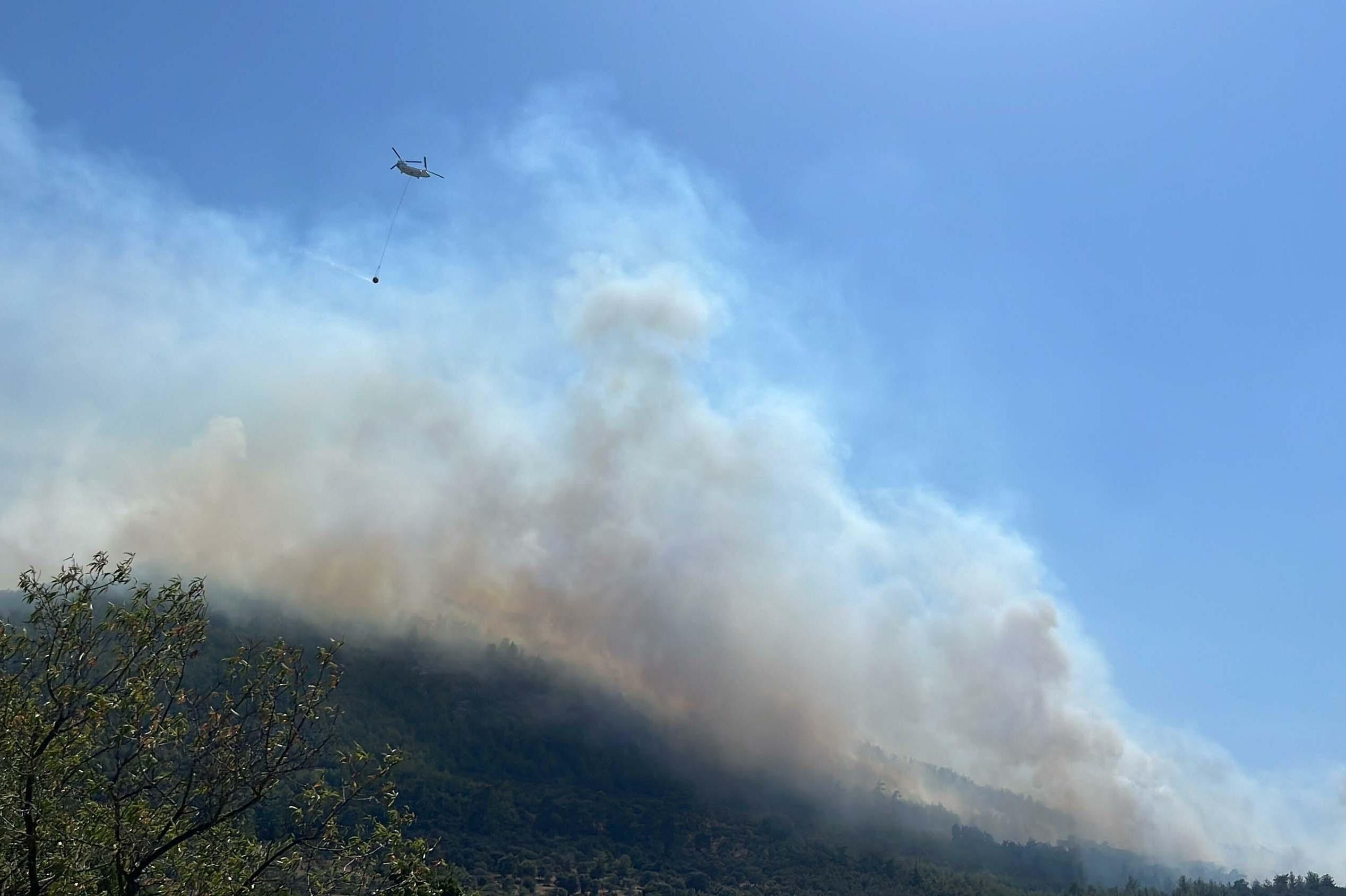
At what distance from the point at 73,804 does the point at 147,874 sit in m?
4.10

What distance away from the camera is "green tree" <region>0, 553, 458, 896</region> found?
3434 cm

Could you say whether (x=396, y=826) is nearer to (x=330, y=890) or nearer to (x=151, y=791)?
(x=330, y=890)

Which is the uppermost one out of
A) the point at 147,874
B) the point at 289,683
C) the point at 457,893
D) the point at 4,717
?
the point at 289,683

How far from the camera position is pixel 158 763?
39375 millimetres

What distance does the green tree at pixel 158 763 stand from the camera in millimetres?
34344

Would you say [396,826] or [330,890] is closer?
[330,890]

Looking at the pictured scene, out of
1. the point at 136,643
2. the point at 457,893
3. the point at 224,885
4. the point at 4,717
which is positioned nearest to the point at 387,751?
the point at 224,885

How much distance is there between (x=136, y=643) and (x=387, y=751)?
34.8ft

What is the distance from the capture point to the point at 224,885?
38125 millimetres

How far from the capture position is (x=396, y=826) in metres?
42.9

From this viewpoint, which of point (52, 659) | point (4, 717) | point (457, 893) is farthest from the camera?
point (457, 893)

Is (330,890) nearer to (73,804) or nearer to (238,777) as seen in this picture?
(238,777)

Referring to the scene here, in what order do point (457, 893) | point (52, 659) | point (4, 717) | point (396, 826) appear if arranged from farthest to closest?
point (457, 893)
point (396, 826)
point (52, 659)
point (4, 717)

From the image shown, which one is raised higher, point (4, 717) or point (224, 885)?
point (4, 717)
